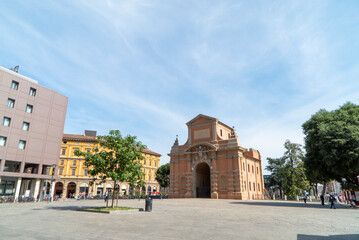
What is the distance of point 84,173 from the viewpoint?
200 ft

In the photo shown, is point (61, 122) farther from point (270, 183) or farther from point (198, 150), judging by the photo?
point (270, 183)

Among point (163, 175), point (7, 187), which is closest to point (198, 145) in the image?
point (163, 175)

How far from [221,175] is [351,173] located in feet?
67.8

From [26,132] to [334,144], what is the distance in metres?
44.8

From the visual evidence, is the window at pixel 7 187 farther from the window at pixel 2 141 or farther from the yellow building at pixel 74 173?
the yellow building at pixel 74 173

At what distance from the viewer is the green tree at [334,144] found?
2380cm

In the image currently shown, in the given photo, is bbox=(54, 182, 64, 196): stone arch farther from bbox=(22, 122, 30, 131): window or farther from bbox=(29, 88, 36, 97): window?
bbox=(29, 88, 36, 97): window

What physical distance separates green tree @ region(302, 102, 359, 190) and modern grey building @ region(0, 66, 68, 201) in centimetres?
4086

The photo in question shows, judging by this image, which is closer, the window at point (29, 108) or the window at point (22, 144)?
the window at point (22, 144)

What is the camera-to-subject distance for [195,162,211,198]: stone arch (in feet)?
149

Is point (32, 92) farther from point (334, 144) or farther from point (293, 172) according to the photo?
point (293, 172)

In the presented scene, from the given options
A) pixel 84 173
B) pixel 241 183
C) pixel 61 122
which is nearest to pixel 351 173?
pixel 241 183

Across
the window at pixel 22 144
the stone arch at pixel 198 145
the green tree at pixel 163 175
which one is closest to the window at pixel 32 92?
the window at pixel 22 144

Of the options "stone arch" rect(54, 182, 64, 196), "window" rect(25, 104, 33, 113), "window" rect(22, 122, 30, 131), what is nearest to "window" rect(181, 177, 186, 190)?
"window" rect(22, 122, 30, 131)
